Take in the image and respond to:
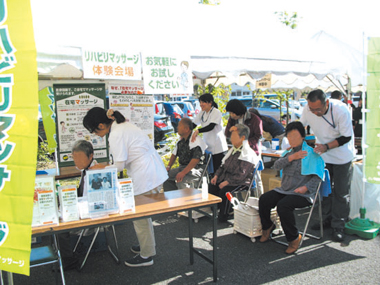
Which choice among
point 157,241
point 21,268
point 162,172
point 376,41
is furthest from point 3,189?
point 376,41

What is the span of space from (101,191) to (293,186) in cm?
233

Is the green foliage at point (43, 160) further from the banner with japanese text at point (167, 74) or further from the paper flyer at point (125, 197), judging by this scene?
the paper flyer at point (125, 197)

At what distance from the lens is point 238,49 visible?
4.59 meters

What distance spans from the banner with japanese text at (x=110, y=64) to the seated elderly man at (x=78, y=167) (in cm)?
73

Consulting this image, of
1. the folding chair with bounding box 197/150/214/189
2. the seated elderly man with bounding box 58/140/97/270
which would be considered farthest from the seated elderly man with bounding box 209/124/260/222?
the seated elderly man with bounding box 58/140/97/270

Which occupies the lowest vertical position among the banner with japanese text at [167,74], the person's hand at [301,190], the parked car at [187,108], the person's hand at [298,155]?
the person's hand at [301,190]

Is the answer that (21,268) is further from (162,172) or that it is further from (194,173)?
(194,173)

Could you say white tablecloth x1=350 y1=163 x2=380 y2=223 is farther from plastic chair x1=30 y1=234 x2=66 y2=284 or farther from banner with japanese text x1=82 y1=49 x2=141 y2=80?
plastic chair x1=30 y1=234 x2=66 y2=284

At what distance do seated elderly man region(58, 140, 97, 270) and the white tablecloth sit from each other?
140 inches

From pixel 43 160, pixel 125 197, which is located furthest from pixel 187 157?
pixel 43 160

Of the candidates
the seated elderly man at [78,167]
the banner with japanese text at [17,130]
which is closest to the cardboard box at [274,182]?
the seated elderly man at [78,167]

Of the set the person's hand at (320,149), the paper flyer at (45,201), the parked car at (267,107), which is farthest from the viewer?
the parked car at (267,107)

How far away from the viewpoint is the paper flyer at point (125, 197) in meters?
2.75

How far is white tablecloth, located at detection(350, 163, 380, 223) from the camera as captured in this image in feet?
14.3
